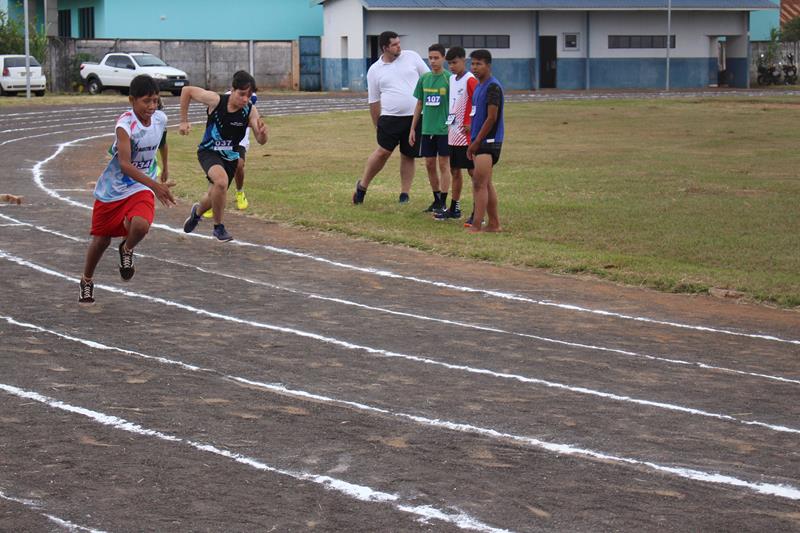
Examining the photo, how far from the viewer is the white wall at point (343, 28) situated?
189 feet

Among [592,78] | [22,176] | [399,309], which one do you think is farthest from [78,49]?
[399,309]

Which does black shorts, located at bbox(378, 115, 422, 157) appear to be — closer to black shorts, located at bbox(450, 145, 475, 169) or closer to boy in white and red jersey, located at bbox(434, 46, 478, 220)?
boy in white and red jersey, located at bbox(434, 46, 478, 220)

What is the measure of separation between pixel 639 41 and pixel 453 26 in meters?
9.12

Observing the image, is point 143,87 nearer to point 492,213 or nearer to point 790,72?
point 492,213

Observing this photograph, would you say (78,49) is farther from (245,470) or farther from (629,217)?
(245,470)

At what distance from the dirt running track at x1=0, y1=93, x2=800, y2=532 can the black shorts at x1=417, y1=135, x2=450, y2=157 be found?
3.14 m

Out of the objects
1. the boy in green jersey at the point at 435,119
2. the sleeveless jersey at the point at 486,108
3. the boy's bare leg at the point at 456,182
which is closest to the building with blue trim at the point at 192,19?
the boy in green jersey at the point at 435,119

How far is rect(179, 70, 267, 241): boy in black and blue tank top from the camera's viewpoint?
13.2 meters

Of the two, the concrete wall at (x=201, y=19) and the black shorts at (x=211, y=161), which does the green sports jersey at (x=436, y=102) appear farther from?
the concrete wall at (x=201, y=19)

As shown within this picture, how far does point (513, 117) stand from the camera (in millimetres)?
36156

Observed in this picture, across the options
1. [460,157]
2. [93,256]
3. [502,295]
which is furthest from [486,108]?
[93,256]

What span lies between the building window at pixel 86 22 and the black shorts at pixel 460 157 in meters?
49.1

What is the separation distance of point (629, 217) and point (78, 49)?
44074 mm

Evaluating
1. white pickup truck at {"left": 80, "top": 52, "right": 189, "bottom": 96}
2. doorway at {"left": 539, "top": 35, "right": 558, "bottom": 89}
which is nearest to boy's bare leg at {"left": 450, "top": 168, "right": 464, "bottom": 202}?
white pickup truck at {"left": 80, "top": 52, "right": 189, "bottom": 96}
